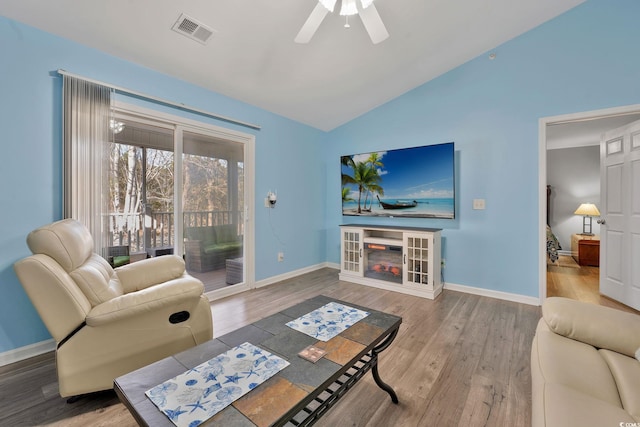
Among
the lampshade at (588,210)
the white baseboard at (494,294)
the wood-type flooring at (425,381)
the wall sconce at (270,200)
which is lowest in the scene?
the wood-type flooring at (425,381)

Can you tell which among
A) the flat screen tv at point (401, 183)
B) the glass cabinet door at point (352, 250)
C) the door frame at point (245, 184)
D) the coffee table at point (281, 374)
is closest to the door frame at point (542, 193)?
the flat screen tv at point (401, 183)

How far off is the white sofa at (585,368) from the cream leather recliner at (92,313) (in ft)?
6.06

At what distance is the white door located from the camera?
283 centimetres

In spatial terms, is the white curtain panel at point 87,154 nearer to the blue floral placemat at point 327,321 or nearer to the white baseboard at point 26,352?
the white baseboard at point 26,352

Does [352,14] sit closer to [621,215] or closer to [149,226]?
[149,226]

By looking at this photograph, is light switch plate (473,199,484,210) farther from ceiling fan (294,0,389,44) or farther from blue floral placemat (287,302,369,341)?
blue floral placemat (287,302,369,341)

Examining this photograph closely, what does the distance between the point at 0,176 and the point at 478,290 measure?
4.64m

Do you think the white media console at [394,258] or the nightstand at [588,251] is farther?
the nightstand at [588,251]

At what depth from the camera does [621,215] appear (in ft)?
9.90

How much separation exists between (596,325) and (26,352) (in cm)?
363

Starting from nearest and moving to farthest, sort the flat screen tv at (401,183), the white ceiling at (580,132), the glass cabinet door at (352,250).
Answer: the flat screen tv at (401,183)
the glass cabinet door at (352,250)
the white ceiling at (580,132)

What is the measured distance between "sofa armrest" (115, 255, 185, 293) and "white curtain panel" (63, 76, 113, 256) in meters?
0.39

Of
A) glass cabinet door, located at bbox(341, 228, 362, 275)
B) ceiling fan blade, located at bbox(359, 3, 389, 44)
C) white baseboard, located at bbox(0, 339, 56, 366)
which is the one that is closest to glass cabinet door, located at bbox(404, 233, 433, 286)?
glass cabinet door, located at bbox(341, 228, 362, 275)

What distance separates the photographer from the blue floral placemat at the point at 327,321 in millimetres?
1445
